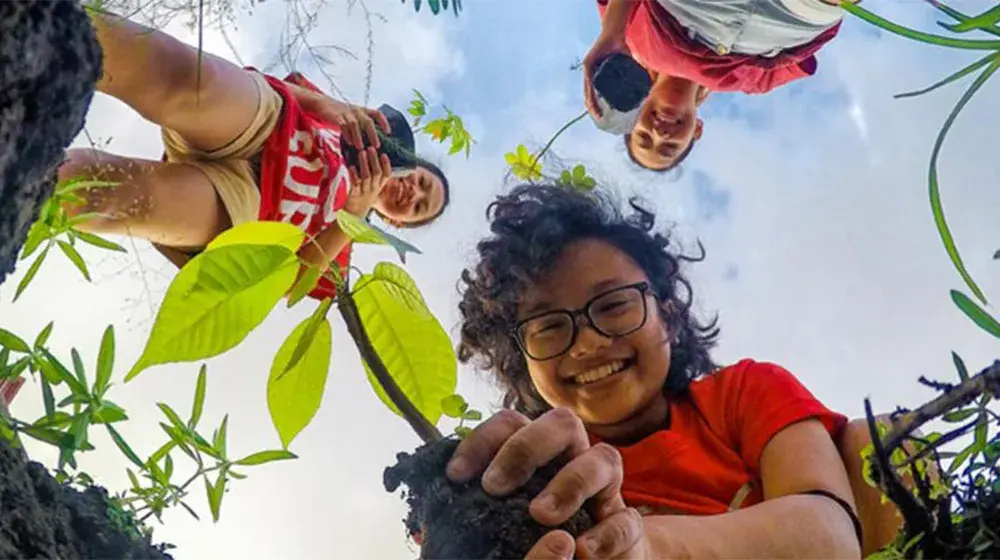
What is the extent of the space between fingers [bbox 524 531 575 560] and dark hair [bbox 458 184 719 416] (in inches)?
18.8

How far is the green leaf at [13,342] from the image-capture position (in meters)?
0.55

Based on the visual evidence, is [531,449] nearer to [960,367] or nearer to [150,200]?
[960,367]

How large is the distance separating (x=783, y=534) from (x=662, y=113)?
0.98 m

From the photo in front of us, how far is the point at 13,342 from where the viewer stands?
1.81ft

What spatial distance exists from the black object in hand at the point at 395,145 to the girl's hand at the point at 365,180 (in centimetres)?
1

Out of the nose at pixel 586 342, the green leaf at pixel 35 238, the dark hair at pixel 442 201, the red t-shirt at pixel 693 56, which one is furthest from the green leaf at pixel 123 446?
the red t-shirt at pixel 693 56

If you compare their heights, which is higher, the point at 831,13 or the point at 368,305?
the point at 831,13

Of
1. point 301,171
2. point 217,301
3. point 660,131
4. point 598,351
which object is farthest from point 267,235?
point 660,131

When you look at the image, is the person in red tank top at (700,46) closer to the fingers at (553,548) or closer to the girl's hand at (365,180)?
the girl's hand at (365,180)

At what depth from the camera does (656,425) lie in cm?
77

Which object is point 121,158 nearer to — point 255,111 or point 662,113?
point 255,111

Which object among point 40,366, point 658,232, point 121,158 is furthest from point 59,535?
point 658,232

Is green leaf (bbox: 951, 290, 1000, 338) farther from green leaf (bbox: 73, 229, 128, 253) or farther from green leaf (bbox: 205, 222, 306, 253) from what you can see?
green leaf (bbox: 73, 229, 128, 253)

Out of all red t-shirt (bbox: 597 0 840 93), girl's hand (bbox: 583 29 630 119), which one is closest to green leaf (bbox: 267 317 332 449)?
girl's hand (bbox: 583 29 630 119)
